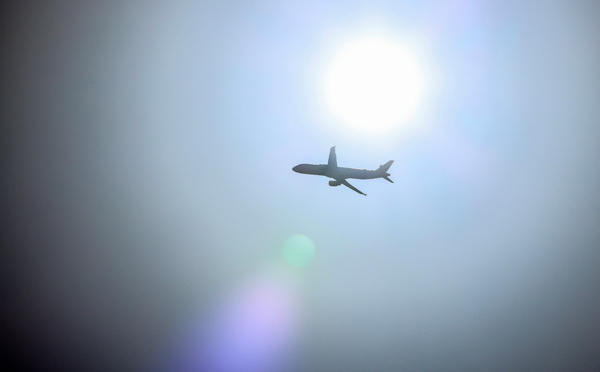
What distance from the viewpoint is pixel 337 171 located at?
2520 inches

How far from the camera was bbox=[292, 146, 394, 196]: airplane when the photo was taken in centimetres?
6324

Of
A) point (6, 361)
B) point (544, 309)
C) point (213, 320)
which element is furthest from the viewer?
point (544, 309)

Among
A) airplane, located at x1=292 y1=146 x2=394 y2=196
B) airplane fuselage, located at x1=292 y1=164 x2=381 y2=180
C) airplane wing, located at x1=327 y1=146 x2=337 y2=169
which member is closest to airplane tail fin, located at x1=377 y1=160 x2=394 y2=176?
airplane, located at x1=292 y1=146 x2=394 y2=196

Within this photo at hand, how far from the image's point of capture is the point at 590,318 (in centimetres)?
12481

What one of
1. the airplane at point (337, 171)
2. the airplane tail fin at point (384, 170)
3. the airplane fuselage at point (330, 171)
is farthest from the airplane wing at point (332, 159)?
the airplane tail fin at point (384, 170)

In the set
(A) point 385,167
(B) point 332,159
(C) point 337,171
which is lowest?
(C) point 337,171

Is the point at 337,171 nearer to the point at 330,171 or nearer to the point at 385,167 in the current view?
the point at 330,171

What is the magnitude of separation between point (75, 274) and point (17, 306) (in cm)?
2758

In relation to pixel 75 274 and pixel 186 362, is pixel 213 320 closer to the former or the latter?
pixel 186 362

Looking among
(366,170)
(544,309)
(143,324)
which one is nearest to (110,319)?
(143,324)

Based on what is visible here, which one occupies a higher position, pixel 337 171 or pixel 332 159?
pixel 332 159

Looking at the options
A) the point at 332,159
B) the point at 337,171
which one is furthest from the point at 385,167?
the point at 332,159

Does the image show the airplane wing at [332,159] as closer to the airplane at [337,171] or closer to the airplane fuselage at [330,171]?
the airplane at [337,171]

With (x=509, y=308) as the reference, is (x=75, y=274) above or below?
above
